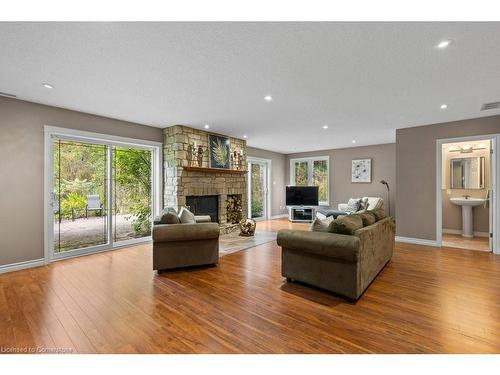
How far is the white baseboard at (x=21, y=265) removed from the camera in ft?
11.3

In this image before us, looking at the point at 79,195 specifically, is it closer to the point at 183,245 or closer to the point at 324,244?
the point at 183,245

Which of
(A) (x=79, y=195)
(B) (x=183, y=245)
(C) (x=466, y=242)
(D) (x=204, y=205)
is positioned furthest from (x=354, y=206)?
(A) (x=79, y=195)

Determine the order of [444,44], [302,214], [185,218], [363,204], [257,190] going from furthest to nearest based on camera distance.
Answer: [257,190], [302,214], [363,204], [185,218], [444,44]

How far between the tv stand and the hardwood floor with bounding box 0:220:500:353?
4.81 metres

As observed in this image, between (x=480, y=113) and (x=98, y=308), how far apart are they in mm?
6603

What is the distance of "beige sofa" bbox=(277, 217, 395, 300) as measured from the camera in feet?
8.11

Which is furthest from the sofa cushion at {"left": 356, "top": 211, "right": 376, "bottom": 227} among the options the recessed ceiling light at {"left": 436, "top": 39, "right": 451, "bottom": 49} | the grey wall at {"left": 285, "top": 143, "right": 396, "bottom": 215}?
the grey wall at {"left": 285, "top": 143, "right": 396, "bottom": 215}

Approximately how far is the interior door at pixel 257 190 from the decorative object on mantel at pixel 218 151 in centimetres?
220

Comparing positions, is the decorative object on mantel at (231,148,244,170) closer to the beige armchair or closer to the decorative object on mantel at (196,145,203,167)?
the decorative object on mantel at (196,145,203,167)

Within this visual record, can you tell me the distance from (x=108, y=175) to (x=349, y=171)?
23.9 feet

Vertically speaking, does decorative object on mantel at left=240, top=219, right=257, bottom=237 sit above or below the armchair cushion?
below

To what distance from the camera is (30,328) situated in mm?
2025

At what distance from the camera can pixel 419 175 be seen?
16.8ft
